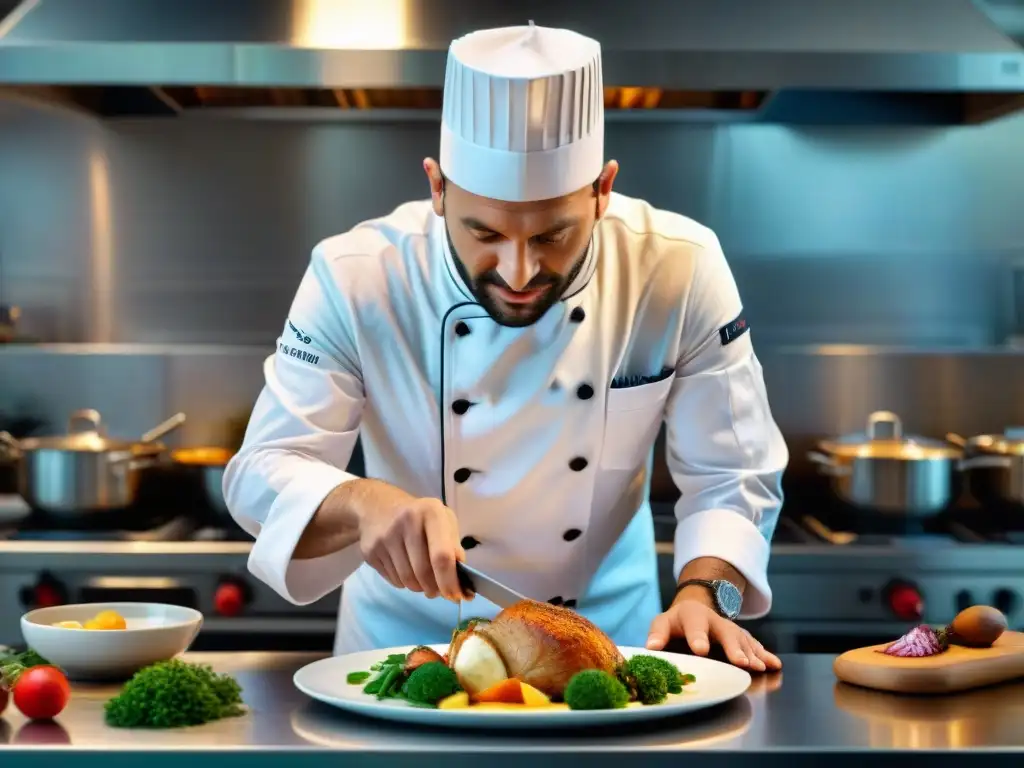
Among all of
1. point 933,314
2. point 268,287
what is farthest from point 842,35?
point 268,287

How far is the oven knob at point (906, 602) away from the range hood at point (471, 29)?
1.14m

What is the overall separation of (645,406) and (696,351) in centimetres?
13

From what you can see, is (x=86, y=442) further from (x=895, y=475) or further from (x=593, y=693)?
(x=593, y=693)

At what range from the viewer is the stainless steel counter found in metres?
1.40

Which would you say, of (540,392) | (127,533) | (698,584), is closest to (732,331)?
(540,392)

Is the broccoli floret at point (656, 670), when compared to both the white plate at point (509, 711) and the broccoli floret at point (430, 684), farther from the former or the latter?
the broccoli floret at point (430, 684)

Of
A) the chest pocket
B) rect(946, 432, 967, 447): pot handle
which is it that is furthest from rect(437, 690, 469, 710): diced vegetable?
rect(946, 432, 967, 447): pot handle

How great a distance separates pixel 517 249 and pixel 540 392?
403 millimetres

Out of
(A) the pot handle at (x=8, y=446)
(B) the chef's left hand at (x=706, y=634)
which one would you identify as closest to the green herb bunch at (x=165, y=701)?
(B) the chef's left hand at (x=706, y=634)

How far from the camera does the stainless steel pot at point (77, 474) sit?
3291 mm

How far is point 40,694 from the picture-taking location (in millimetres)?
1508

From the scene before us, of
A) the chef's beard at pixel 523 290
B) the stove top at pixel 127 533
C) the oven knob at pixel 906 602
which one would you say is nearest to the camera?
the chef's beard at pixel 523 290

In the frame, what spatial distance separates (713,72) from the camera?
124 inches

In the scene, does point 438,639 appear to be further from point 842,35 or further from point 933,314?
point 933,314
